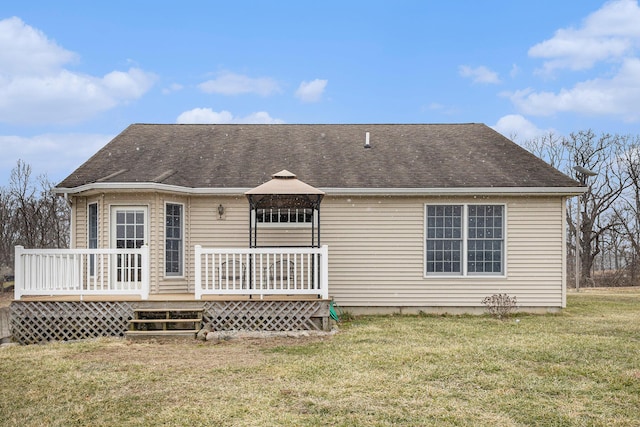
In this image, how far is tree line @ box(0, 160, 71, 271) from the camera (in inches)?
914

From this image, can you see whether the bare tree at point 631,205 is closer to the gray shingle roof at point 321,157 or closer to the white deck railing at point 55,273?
the gray shingle roof at point 321,157

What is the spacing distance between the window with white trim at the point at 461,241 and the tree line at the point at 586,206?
15.0m

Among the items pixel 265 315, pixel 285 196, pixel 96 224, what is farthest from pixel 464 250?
pixel 96 224

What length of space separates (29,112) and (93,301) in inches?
604

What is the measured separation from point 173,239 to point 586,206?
26115 millimetres

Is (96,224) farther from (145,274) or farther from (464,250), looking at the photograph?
(464,250)

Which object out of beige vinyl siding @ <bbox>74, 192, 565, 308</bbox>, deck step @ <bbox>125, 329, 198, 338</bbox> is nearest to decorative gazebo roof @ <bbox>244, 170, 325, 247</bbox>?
beige vinyl siding @ <bbox>74, 192, 565, 308</bbox>

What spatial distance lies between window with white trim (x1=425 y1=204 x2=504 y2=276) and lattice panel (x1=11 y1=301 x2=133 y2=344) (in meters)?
6.36

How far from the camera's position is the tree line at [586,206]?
77.8 feet

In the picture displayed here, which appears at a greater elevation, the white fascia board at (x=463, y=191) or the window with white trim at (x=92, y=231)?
the white fascia board at (x=463, y=191)

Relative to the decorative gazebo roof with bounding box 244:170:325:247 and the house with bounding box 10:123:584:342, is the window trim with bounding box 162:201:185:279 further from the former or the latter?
the decorative gazebo roof with bounding box 244:170:325:247

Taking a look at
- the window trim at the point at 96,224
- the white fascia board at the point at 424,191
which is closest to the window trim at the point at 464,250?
the white fascia board at the point at 424,191

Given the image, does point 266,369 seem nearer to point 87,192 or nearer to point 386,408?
point 386,408

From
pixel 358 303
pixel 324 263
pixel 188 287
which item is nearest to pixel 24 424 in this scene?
pixel 324 263
